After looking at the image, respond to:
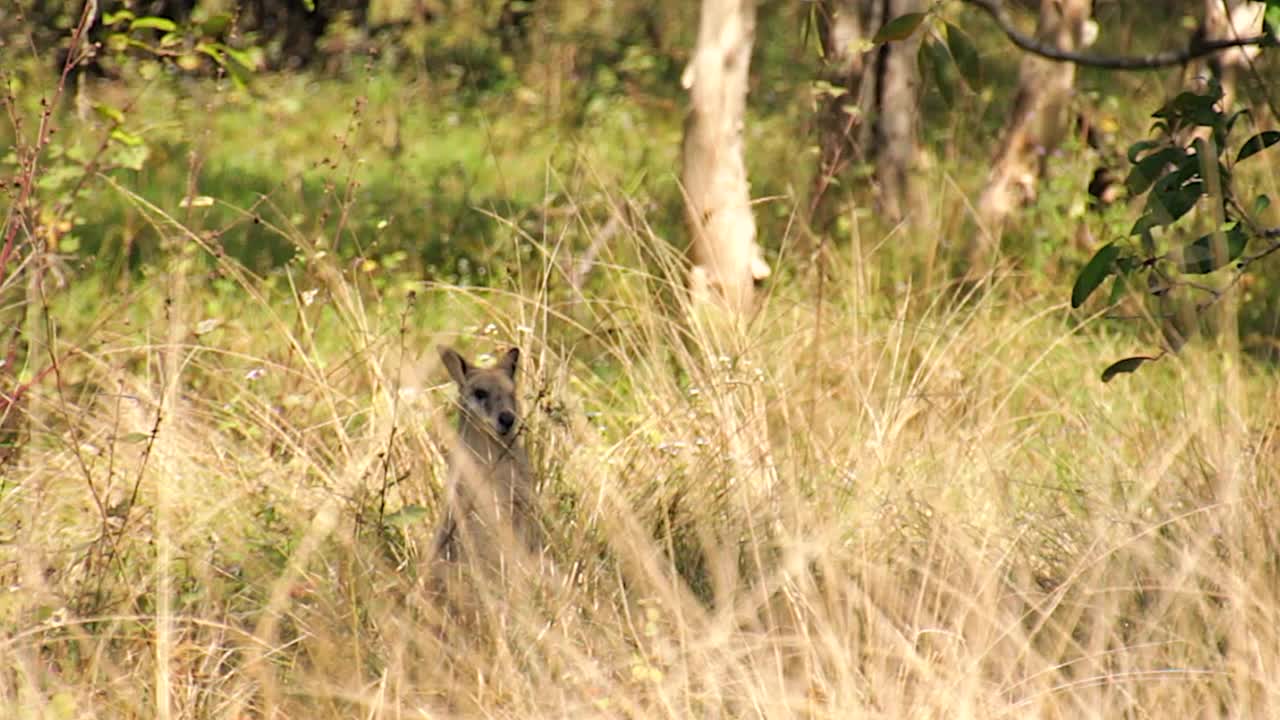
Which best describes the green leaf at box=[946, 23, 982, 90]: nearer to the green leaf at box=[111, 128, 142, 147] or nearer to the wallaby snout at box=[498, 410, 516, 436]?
the wallaby snout at box=[498, 410, 516, 436]

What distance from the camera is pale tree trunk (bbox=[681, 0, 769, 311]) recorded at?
740 centimetres

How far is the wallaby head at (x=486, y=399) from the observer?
4.63 metres

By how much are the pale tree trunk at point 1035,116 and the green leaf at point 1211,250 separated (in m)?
5.19

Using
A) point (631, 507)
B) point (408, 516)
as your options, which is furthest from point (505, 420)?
point (408, 516)

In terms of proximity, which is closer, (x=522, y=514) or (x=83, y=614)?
(x=83, y=614)

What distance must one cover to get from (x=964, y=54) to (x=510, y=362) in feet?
6.13

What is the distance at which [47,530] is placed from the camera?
192 inches

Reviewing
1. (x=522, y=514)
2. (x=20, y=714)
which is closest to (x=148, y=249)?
(x=522, y=514)

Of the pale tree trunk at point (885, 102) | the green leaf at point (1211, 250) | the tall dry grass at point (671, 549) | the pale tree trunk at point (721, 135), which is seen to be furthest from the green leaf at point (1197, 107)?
the pale tree trunk at point (885, 102)

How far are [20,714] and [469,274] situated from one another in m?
5.01

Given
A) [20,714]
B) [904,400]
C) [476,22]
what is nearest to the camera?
[20,714]

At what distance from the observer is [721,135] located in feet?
24.3

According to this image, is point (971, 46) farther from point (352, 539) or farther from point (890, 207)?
point (890, 207)

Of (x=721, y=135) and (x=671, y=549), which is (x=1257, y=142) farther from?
(x=721, y=135)
